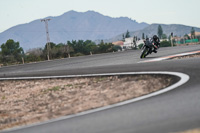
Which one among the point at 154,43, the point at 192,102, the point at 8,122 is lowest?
the point at 8,122

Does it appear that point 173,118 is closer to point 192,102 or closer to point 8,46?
point 192,102

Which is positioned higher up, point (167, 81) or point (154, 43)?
point (154, 43)

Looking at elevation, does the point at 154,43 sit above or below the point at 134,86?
above

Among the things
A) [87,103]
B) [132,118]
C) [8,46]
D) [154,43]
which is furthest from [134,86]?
[8,46]

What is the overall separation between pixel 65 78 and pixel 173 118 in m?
9.35

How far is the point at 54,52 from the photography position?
59.0 metres

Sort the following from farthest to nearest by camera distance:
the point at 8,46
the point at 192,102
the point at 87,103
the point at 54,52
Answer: the point at 8,46, the point at 54,52, the point at 87,103, the point at 192,102

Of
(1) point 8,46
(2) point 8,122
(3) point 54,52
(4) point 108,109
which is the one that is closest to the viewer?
(4) point 108,109

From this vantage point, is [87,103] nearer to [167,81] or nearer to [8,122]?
[8,122]

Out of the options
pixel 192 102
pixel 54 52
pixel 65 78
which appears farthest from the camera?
pixel 54 52

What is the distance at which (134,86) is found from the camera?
27.0ft

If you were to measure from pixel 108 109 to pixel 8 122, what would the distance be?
2290 millimetres

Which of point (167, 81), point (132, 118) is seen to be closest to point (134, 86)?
point (167, 81)

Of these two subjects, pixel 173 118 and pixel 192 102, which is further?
pixel 192 102
